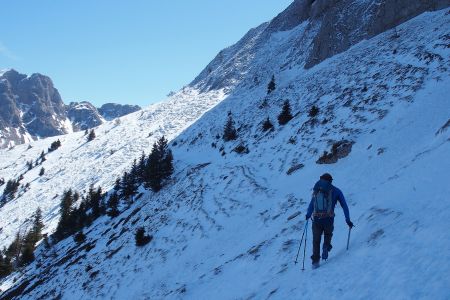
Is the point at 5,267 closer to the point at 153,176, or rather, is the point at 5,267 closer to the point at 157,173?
the point at 153,176

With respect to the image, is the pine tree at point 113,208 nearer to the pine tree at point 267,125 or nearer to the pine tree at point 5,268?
the pine tree at point 5,268

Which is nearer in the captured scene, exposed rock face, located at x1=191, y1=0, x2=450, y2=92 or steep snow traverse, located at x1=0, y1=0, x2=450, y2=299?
steep snow traverse, located at x1=0, y1=0, x2=450, y2=299

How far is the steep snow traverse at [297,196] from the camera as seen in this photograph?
34.0ft

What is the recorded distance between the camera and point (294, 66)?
59719mm

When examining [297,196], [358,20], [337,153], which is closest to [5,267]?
[297,196]

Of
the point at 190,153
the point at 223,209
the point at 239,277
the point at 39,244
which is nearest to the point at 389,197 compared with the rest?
the point at 239,277

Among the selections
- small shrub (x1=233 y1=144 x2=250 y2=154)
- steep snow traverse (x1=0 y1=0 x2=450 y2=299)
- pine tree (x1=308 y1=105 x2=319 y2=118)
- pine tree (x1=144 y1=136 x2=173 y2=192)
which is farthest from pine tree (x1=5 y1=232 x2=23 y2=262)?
pine tree (x1=308 y1=105 x2=319 y2=118)

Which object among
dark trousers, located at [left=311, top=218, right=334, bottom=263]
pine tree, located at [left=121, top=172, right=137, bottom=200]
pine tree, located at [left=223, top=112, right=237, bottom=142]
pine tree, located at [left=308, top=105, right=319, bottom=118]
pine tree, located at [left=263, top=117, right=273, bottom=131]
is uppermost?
pine tree, located at [left=121, top=172, right=137, bottom=200]

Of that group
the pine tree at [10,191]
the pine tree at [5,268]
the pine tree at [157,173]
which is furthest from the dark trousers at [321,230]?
the pine tree at [10,191]

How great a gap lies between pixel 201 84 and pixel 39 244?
5833 centimetres

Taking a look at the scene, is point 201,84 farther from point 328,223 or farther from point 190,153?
point 328,223

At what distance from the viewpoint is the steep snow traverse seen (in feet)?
34.0

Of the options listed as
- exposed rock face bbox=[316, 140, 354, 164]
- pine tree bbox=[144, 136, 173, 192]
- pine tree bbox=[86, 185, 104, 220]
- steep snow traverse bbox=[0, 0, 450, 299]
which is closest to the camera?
steep snow traverse bbox=[0, 0, 450, 299]

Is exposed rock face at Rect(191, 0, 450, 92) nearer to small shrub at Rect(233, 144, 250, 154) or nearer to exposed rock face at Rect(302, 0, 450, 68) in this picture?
exposed rock face at Rect(302, 0, 450, 68)
